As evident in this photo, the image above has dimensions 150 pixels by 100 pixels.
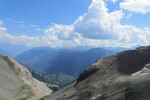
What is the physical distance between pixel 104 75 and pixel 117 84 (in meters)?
6.97

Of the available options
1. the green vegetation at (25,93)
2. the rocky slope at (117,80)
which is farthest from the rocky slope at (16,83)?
the rocky slope at (117,80)

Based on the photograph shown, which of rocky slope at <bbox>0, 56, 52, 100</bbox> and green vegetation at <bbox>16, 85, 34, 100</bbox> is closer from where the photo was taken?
green vegetation at <bbox>16, 85, 34, 100</bbox>

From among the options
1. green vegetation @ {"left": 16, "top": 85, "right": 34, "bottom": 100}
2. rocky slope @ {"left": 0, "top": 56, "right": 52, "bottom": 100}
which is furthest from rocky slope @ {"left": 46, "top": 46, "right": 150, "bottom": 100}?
green vegetation @ {"left": 16, "top": 85, "right": 34, "bottom": 100}

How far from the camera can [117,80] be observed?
1350 inches

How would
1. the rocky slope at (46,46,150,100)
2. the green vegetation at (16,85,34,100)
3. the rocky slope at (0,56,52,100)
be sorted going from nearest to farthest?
the rocky slope at (46,46,150,100) → the green vegetation at (16,85,34,100) → the rocky slope at (0,56,52,100)

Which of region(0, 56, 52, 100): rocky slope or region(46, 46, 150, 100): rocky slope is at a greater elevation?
region(0, 56, 52, 100): rocky slope

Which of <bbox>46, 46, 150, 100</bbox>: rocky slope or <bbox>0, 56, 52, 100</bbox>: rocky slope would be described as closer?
<bbox>46, 46, 150, 100</bbox>: rocky slope

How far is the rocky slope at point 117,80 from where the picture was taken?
2877 cm

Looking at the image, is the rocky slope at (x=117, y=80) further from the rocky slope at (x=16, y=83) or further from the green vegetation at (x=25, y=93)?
the green vegetation at (x=25, y=93)

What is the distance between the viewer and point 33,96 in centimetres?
10294

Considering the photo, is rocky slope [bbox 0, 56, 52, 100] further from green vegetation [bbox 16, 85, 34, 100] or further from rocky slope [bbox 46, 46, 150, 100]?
rocky slope [bbox 46, 46, 150, 100]

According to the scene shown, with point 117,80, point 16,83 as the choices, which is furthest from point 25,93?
point 117,80

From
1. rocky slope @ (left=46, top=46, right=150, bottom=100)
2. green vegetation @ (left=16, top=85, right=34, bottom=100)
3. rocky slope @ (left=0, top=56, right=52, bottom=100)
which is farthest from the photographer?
rocky slope @ (left=0, top=56, right=52, bottom=100)

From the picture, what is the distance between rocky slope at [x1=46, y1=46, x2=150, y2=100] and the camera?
28766mm
